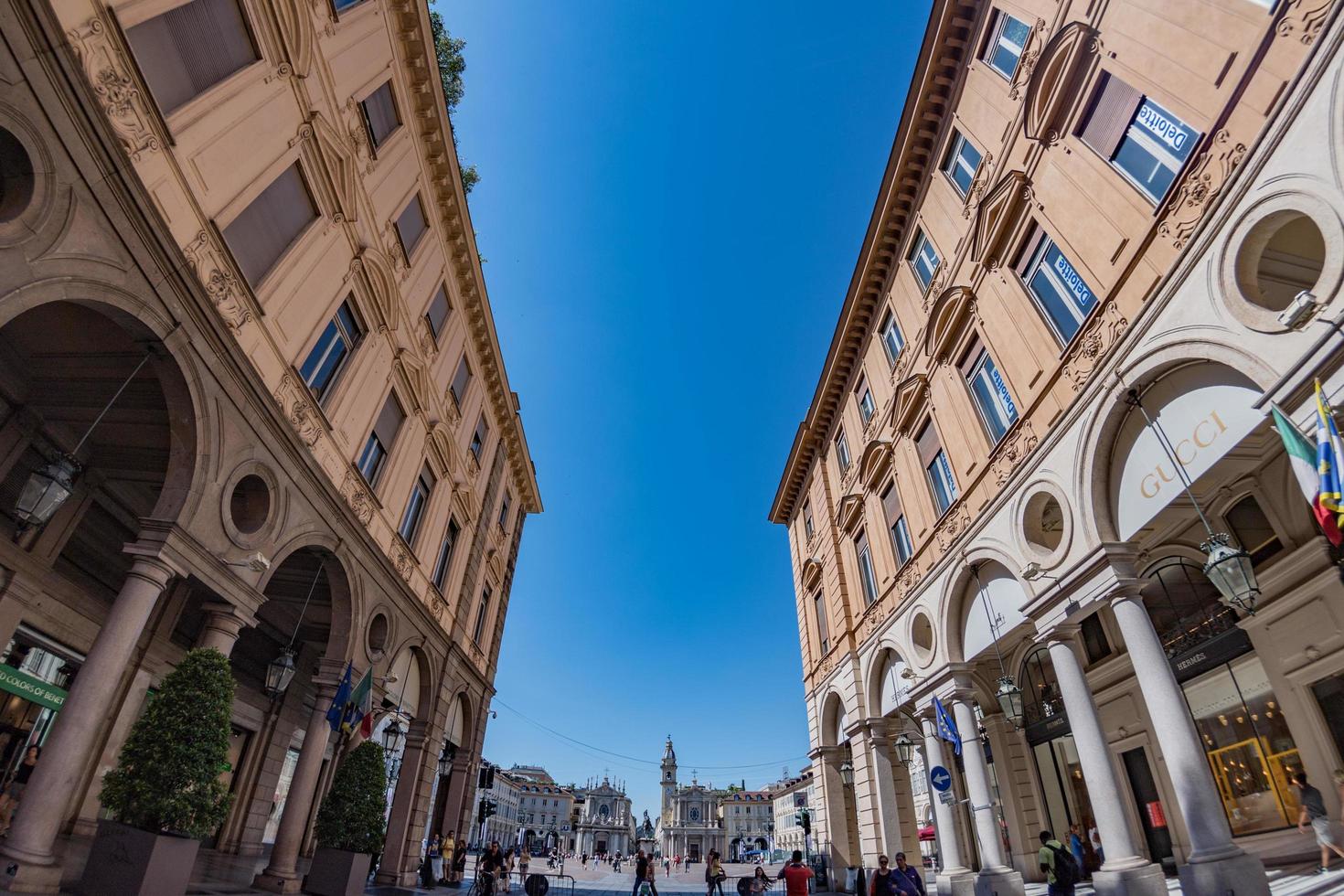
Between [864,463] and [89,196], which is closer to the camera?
[89,196]

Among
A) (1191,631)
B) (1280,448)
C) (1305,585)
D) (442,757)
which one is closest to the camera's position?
(1280,448)

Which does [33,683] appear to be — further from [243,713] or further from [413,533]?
[413,533]

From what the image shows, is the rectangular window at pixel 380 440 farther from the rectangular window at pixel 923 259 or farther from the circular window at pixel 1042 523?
the rectangular window at pixel 923 259

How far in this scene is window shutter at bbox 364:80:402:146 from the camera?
13438 mm

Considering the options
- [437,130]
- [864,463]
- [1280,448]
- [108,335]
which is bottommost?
[1280,448]

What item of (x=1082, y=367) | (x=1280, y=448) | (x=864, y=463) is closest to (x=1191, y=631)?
(x=1280, y=448)

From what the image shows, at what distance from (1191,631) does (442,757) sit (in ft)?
66.5

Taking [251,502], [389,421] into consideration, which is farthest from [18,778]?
[389,421]

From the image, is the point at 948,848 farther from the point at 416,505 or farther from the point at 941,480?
the point at 416,505

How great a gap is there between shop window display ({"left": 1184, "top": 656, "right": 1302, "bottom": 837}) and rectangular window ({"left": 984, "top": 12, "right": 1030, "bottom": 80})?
43.8 ft

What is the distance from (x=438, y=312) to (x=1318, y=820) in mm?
20936

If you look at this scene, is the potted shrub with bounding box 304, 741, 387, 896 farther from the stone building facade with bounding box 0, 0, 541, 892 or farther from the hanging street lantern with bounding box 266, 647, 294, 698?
the hanging street lantern with bounding box 266, 647, 294, 698

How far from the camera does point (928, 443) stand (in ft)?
54.3

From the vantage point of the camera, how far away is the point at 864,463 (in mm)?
20219
